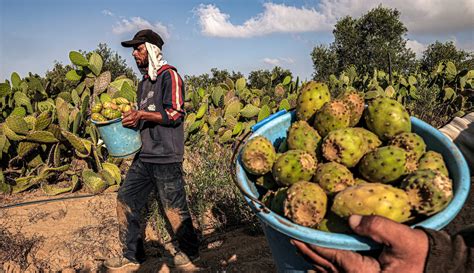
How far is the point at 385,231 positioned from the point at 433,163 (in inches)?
17.0

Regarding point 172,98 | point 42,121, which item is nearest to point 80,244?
point 42,121

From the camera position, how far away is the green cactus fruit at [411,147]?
142 centimetres

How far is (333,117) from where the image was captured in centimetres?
154

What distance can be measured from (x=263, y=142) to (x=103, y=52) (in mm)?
12776

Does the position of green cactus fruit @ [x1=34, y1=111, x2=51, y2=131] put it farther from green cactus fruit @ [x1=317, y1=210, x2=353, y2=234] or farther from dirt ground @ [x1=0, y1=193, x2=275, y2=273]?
green cactus fruit @ [x1=317, y1=210, x2=353, y2=234]

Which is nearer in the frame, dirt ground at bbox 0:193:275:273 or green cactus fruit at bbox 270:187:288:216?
green cactus fruit at bbox 270:187:288:216

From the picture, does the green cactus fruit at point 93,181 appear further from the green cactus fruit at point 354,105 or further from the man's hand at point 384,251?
the man's hand at point 384,251

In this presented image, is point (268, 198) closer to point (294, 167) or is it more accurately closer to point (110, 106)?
point (294, 167)

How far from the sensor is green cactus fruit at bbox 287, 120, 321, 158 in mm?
1557

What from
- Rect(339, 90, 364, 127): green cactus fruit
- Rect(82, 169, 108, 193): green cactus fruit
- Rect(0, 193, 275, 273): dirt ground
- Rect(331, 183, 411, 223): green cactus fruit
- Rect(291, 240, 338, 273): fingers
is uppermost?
Rect(339, 90, 364, 127): green cactus fruit

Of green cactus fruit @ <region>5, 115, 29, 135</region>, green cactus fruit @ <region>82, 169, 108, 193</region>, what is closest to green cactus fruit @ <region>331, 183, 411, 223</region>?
green cactus fruit @ <region>82, 169, 108, 193</region>

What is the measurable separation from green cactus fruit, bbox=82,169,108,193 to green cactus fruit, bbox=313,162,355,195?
3.14 meters

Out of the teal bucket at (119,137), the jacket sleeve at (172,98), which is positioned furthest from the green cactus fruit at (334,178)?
the teal bucket at (119,137)

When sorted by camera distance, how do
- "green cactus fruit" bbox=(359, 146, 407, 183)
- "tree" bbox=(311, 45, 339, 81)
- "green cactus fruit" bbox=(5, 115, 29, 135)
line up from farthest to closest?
1. "tree" bbox=(311, 45, 339, 81)
2. "green cactus fruit" bbox=(5, 115, 29, 135)
3. "green cactus fruit" bbox=(359, 146, 407, 183)
